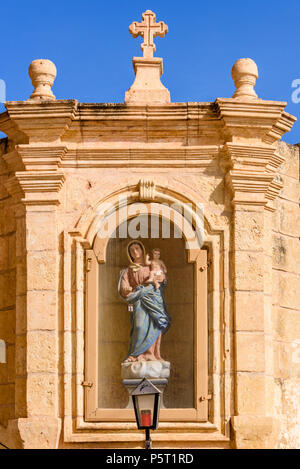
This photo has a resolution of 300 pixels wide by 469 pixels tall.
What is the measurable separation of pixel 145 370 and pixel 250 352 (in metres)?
1.11

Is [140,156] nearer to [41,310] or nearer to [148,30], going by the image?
[148,30]

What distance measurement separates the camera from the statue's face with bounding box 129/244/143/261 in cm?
1395

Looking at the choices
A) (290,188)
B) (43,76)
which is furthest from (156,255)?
(43,76)

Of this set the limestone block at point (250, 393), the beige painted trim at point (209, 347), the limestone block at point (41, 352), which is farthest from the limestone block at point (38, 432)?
the limestone block at point (250, 393)

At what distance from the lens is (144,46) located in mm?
14250

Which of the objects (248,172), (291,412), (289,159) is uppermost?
(289,159)

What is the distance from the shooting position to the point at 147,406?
1172 centimetres

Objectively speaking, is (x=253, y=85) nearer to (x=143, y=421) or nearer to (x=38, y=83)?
(x=38, y=83)

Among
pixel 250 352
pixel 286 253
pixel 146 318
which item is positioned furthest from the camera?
pixel 286 253

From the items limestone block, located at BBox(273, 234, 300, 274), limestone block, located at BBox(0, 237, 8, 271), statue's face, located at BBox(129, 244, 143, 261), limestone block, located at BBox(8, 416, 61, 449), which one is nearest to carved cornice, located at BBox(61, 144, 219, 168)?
statue's face, located at BBox(129, 244, 143, 261)

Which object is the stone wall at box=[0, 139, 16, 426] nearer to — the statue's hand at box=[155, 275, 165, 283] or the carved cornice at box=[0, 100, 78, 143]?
the carved cornice at box=[0, 100, 78, 143]

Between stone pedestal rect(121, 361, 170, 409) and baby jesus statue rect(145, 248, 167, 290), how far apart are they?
0.84 meters

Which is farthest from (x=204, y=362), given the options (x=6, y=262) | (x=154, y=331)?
(x=6, y=262)

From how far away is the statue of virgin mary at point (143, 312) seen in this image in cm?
1362
